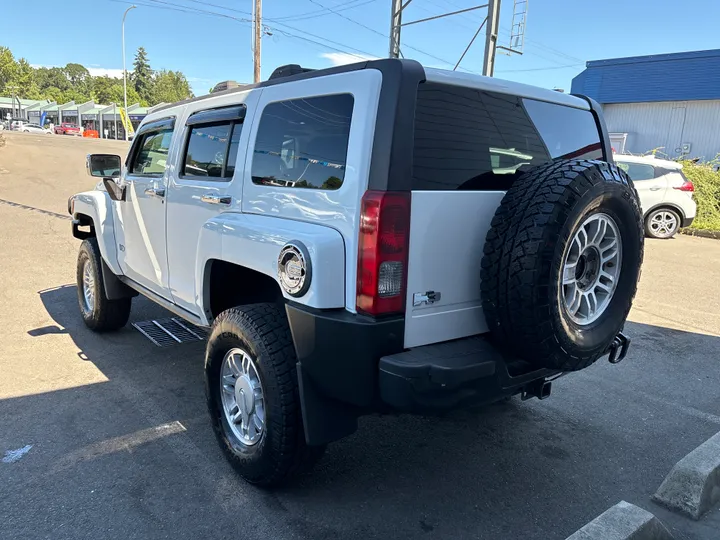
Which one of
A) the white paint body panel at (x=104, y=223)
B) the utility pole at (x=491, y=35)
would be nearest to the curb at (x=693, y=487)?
the white paint body panel at (x=104, y=223)

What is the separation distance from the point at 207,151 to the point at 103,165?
2033mm

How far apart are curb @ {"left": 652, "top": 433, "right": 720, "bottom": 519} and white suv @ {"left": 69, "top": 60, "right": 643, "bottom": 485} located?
676mm

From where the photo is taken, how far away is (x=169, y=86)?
126000mm

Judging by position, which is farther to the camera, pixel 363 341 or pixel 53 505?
pixel 53 505

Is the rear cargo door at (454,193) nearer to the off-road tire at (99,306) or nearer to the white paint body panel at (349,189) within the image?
the white paint body panel at (349,189)

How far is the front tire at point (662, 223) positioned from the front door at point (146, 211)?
11.1 meters

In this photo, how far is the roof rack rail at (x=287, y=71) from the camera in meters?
3.04

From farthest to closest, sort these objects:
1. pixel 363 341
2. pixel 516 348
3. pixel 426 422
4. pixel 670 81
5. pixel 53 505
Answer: pixel 670 81 → pixel 426 422 → pixel 53 505 → pixel 516 348 → pixel 363 341

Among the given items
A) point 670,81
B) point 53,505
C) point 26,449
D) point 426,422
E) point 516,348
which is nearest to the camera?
point 516,348

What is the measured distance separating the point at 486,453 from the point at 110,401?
2.57 metres

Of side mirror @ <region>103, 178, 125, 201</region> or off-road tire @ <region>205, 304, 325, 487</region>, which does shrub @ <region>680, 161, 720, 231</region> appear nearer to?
side mirror @ <region>103, 178, 125, 201</region>

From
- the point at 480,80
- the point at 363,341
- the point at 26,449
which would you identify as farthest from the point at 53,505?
the point at 480,80

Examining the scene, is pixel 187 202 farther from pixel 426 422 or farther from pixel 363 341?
pixel 426 422

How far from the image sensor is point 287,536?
2.55 meters
